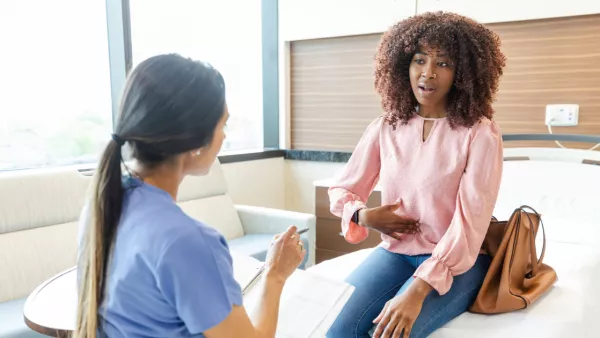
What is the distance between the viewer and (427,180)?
57.1 inches

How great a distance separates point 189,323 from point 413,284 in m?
0.68

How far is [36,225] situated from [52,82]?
0.82m

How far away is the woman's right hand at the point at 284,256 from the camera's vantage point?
1023mm

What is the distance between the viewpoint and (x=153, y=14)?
3104 millimetres

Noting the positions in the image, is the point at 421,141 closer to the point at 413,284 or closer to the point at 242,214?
the point at 413,284

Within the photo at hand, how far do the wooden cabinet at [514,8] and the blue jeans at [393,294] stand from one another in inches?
69.3

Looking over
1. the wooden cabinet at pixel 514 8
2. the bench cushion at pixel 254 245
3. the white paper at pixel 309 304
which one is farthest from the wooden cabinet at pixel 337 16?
the white paper at pixel 309 304

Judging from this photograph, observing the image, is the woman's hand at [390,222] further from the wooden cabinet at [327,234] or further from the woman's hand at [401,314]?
the wooden cabinet at [327,234]

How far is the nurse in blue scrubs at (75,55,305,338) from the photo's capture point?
0.78m

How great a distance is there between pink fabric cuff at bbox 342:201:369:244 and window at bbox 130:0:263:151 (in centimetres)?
176

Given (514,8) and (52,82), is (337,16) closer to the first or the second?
(514,8)

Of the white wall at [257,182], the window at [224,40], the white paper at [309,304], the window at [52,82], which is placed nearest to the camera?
the white paper at [309,304]

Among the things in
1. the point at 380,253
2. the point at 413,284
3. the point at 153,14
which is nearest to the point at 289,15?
the point at 153,14

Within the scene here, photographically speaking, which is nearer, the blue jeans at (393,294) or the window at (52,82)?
the blue jeans at (393,294)
